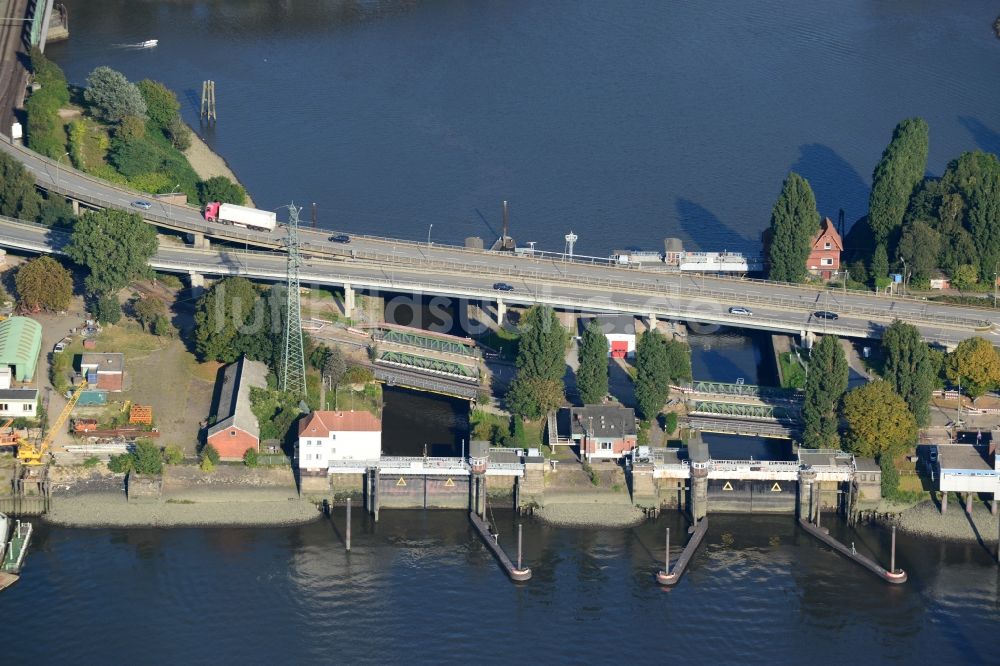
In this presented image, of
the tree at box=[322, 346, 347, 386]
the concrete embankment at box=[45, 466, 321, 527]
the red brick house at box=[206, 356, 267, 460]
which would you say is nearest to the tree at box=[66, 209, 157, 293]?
the red brick house at box=[206, 356, 267, 460]

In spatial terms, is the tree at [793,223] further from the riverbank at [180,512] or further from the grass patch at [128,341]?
the grass patch at [128,341]

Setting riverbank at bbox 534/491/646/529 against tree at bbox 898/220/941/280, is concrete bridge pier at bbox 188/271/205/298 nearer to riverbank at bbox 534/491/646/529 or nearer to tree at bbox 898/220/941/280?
riverbank at bbox 534/491/646/529

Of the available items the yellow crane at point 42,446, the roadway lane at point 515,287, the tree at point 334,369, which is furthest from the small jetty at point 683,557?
the yellow crane at point 42,446

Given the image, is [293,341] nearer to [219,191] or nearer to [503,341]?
[503,341]

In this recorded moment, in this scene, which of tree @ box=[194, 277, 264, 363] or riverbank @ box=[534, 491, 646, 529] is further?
tree @ box=[194, 277, 264, 363]

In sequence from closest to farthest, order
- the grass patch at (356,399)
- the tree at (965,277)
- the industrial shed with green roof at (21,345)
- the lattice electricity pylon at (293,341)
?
the lattice electricity pylon at (293,341) → the grass patch at (356,399) → the industrial shed with green roof at (21,345) → the tree at (965,277)

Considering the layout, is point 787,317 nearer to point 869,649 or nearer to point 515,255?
point 515,255
